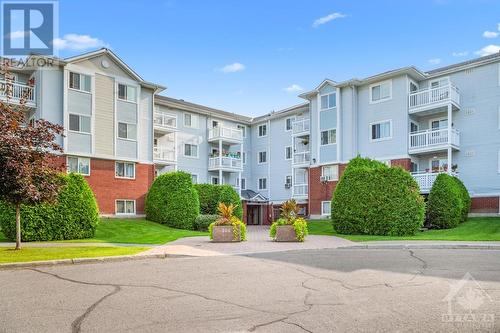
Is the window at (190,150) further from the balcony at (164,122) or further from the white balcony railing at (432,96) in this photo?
the white balcony railing at (432,96)

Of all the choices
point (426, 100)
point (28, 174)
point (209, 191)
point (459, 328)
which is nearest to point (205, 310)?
point (459, 328)

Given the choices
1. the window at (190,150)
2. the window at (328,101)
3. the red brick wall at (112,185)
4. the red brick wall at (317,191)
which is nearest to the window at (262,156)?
the window at (190,150)

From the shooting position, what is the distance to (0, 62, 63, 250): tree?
14078 mm

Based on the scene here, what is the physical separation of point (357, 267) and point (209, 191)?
25.8 meters

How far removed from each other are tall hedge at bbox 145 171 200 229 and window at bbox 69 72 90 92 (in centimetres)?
898

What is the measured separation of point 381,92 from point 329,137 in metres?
6.01

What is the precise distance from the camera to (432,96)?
1344 inches

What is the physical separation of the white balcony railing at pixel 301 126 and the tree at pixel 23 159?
3041cm

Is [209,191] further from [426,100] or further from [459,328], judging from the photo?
[459,328]

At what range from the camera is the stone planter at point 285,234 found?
19.9m

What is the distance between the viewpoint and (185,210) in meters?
31.2

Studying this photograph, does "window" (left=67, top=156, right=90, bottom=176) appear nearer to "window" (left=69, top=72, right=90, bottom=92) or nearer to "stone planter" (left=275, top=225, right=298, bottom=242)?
"window" (left=69, top=72, right=90, bottom=92)

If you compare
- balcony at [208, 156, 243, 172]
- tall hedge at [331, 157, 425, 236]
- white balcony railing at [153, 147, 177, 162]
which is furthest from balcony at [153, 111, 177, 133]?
tall hedge at [331, 157, 425, 236]

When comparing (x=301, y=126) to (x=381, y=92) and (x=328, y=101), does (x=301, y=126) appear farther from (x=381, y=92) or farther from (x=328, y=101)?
(x=381, y=92)
